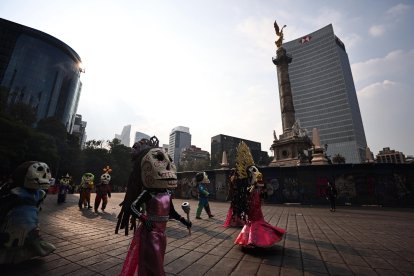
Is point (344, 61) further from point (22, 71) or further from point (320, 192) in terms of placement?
point (22, 71)

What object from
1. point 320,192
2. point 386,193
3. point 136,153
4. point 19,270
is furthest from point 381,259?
point 386,193

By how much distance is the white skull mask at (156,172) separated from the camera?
295cm

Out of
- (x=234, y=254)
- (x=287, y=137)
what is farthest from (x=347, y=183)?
(x=234, y=254)

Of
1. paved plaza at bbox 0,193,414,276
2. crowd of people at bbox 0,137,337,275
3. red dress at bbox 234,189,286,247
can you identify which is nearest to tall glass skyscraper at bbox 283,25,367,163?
paved plaza at bbox 0,193,414,276

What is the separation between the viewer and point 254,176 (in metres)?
5.22

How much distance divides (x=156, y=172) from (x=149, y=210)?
1.70 feet

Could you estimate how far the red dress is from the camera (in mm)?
4477

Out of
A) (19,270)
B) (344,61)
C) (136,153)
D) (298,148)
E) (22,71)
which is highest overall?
(344,61)

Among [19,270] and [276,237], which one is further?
[276,237]

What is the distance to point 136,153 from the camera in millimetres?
3455

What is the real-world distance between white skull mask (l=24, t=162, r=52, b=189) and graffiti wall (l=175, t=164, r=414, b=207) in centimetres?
1666

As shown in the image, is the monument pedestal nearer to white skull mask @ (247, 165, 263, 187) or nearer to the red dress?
white skull mask @ (247, 165, 263, 187)

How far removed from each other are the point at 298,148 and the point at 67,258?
2357cm

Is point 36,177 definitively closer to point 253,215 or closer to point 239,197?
point 239,197
